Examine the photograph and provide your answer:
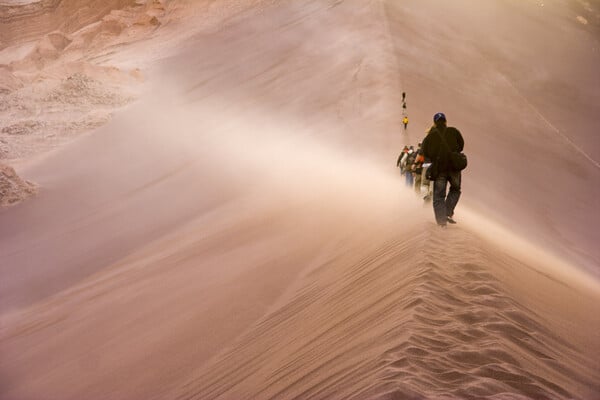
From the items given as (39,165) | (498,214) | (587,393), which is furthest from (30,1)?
(587,393)

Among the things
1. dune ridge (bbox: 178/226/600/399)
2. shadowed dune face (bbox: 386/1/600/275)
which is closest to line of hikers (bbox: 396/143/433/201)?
shadowed dune face (bbox: 386/1/600/275)

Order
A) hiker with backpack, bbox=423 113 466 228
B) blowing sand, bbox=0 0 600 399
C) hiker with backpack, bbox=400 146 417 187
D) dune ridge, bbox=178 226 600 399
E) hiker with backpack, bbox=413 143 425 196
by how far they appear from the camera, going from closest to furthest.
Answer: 1. dune ridge, bbox=178 226 600 399
2. blowing sand, bbox=0 0 600 399
3. hiker with backpack, bbox=423 113 466 228
4. hiker with backpack, bbox=413 143 425 196
5. hiker with backpack, bbox=400 146 417 187

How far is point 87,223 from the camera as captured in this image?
14961mm

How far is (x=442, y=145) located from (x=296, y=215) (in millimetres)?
3800

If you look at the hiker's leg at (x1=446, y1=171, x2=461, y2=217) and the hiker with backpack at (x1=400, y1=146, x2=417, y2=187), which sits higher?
the hiker's leg at (x1=446, y1=171, x2=461, y2=217)

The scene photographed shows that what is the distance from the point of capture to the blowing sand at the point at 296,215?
15.9ft

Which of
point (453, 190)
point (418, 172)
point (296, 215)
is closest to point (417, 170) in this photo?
point (418, 172)

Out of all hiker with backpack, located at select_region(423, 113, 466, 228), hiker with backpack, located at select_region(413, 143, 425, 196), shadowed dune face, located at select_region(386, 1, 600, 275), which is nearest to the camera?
hiker with backpack, located at select_region(423, 113, 466, 228)

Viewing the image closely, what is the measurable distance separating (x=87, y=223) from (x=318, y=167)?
15.9 feet

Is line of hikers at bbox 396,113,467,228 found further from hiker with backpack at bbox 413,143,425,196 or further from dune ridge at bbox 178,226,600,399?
dune ridge at bbox 178,226,600,399

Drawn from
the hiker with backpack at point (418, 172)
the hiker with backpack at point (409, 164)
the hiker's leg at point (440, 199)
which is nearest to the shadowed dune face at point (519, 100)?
the hiker with backpack at point (409, 164)

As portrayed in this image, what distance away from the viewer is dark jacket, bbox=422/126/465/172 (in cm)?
729

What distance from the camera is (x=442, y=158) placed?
7328 mm

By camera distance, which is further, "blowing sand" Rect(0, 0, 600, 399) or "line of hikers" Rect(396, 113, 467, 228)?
"line of hikers" Rect(396, 113, 467, 228)
